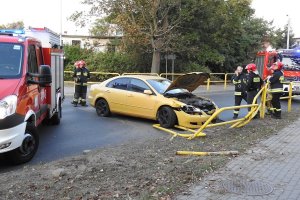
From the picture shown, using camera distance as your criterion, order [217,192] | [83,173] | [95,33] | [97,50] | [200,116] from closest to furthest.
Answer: [217,192], [83,173], [200,116], [95,33], [97,50]

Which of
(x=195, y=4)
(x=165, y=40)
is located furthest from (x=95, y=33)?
(x=195, y=4)

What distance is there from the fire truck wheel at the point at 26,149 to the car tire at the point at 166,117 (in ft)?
14.6

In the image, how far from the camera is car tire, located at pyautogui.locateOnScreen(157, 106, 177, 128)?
36.7ft

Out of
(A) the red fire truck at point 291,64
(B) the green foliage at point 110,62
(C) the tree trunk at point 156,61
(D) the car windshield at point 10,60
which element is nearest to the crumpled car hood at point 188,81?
(D) the car windshield at point 10,60

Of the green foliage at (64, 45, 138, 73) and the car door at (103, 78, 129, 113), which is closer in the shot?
the car door at (103, 78, 129, 113)

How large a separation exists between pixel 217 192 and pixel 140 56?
2620 cm

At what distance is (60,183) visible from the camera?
18.3 ft

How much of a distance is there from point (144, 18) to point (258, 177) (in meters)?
22.2

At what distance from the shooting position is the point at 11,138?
21.7 ft

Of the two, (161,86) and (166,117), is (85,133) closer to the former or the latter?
(166,117)

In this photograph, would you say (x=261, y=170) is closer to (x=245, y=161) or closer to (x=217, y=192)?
(x=245, y=161)

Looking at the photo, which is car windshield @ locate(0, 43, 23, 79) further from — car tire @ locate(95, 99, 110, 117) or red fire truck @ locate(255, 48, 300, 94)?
red fire truck @ locate(255, 48, 300, 94)

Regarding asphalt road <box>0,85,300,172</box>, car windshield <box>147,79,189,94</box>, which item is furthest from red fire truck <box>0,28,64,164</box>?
car windshield <box>147,79,189,94</box>

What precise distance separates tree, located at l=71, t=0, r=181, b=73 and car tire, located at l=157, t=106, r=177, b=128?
15.9 metres
